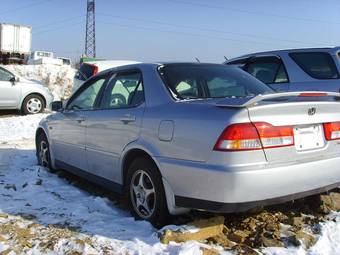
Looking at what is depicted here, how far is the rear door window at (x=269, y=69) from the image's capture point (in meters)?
7.41

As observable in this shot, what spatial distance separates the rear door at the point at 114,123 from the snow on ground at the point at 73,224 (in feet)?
1.38

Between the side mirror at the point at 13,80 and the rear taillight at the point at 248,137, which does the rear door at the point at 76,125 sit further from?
the side mirror at the point at 13,80

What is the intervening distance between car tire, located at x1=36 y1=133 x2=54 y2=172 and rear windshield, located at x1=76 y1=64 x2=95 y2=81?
6020 mm

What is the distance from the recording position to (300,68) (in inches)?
282

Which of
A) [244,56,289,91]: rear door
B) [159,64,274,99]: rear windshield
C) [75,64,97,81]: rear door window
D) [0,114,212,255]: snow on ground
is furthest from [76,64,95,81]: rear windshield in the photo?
[159,64,274,99]: rear windshield

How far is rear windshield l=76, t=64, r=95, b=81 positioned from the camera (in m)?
12.9

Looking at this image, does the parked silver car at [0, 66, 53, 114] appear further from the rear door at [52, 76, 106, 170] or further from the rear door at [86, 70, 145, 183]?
the rear door at [86, 70, 145, 183]

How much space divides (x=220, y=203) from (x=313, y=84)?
3.87m

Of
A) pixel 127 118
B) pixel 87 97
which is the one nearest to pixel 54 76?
pixel 87 97

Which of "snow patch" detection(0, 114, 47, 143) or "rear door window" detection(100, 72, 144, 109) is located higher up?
"rear door window" detection(100, 72, 144, 109)

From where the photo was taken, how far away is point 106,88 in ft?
17.2

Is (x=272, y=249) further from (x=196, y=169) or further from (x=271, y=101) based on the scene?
(x=271, y=101)

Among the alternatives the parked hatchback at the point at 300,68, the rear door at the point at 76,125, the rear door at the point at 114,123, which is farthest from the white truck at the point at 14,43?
the rear door at the point at 114,123

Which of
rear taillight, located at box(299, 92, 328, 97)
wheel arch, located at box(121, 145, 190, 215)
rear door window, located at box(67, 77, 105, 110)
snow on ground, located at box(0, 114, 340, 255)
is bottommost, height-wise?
snow on ground, located at box(0, 114, 340, 255)
